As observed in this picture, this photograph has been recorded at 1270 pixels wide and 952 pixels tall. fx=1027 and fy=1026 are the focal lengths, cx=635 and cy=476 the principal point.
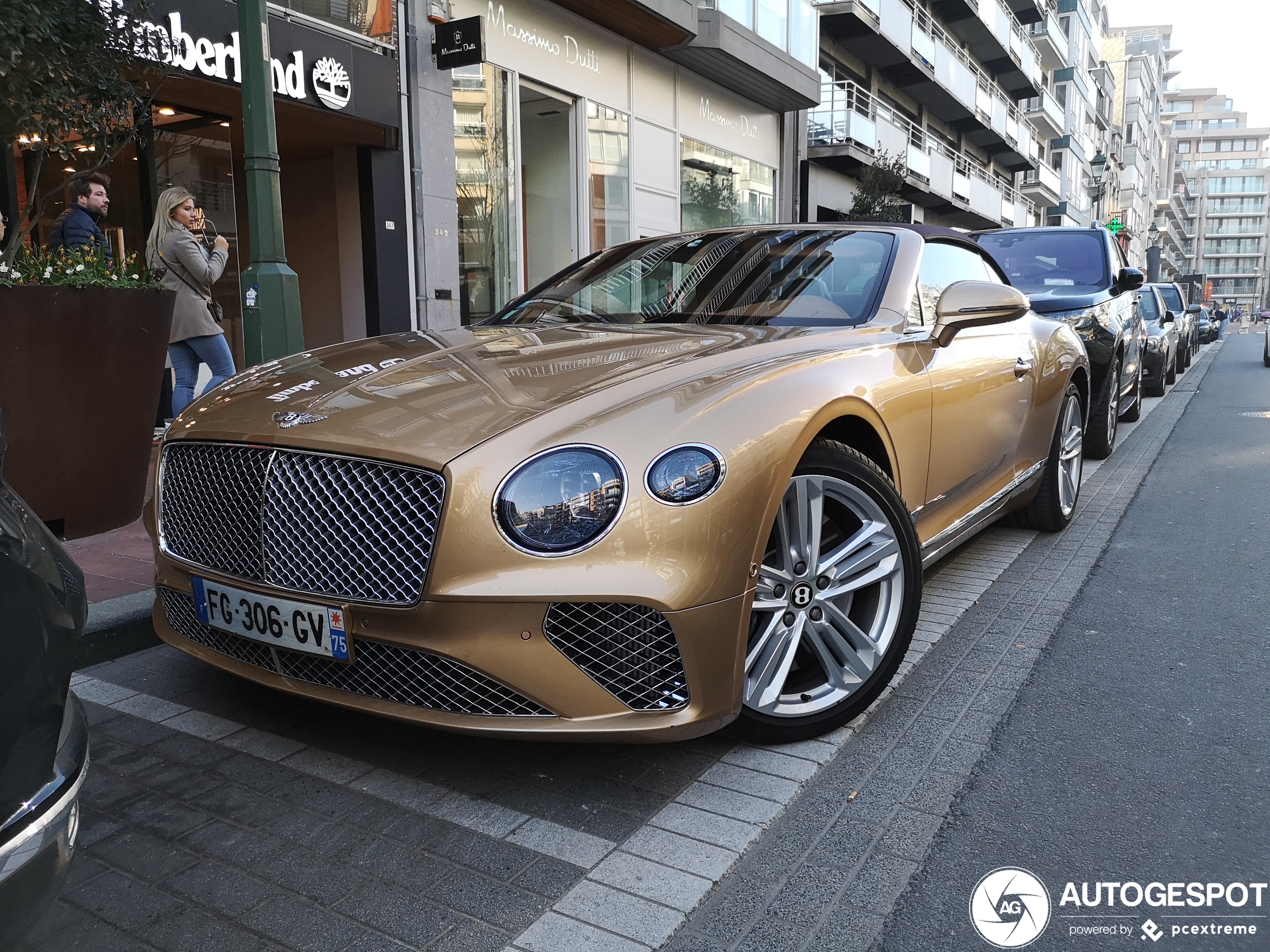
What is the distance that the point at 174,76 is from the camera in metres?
7.66

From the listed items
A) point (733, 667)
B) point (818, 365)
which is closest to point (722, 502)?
point (733, 667)

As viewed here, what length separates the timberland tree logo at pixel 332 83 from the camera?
9133 millimetres

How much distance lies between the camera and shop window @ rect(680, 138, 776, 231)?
15289 mm

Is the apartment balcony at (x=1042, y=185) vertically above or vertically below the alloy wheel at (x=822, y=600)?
above

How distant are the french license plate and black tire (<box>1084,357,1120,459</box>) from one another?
Answer: 683cm

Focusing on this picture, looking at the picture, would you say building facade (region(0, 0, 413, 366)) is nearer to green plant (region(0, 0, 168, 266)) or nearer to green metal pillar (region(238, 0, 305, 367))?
green plant (region(0, 0, 168, 266))

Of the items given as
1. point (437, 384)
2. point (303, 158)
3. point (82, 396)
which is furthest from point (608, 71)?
point (437, 384)

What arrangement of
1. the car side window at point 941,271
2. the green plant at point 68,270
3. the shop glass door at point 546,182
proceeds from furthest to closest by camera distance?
the shop glass door at point 546,182, the green plant at point 68,270, the car side window at point 941,271

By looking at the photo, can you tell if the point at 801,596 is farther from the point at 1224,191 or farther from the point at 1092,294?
the point at 1224,191

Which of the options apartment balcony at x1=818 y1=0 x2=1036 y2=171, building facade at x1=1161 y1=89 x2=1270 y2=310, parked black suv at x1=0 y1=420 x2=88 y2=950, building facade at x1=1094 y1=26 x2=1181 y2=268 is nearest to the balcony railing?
apartment balcony at x1=818 y1=0 x2=1036 y2=171

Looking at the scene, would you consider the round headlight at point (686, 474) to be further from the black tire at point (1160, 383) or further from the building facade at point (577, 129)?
the black tire at point (1160, 383)

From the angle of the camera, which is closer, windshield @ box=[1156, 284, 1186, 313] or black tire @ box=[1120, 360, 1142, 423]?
black tire @ box=[1120, 360, 1142, 423]

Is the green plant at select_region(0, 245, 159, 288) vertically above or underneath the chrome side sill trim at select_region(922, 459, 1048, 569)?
above

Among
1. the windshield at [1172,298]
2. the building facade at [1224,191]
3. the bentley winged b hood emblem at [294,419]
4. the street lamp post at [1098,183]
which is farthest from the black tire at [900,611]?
the building facade at [1224,191]
